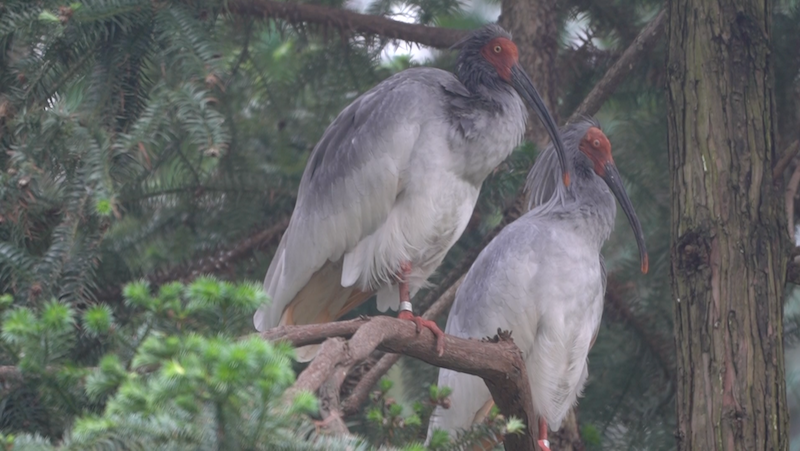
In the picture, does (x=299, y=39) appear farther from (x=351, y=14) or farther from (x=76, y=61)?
(x=76, y=61)

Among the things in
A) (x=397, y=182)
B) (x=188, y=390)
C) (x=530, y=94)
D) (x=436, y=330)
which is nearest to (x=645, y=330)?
(x=530, y=94)

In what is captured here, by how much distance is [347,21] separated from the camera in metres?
5.36

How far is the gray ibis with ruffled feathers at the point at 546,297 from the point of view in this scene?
4395 millimetres

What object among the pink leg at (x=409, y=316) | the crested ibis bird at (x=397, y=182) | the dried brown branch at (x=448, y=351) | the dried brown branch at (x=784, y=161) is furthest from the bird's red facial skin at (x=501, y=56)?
the dried brown branch at (x=448, y=351)

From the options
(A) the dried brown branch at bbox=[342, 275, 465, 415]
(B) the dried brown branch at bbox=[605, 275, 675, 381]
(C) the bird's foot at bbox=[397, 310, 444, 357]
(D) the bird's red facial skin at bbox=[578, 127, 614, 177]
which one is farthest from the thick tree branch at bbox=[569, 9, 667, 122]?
(C) the bird's foot at bbox=[397, 310, 444, 357]

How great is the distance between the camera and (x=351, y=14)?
17.6 ft

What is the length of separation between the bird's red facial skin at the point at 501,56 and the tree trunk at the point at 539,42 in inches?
33.8

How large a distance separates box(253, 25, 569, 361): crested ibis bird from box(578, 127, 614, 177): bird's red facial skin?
1.44 feet

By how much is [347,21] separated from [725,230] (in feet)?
7.86

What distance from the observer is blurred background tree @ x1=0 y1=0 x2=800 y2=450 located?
132 inches

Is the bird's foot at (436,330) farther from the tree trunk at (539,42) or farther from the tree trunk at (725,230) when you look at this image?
the tree trunk at (539,42)

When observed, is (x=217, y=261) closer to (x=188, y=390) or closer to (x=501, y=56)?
(x=501, y=56)

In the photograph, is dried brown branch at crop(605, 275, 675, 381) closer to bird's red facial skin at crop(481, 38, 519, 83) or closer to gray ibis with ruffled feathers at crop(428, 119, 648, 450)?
gray ibis with ruffled feathers at crop(428, 119, 648, 450)

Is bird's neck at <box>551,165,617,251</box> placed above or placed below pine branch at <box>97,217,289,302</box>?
above
